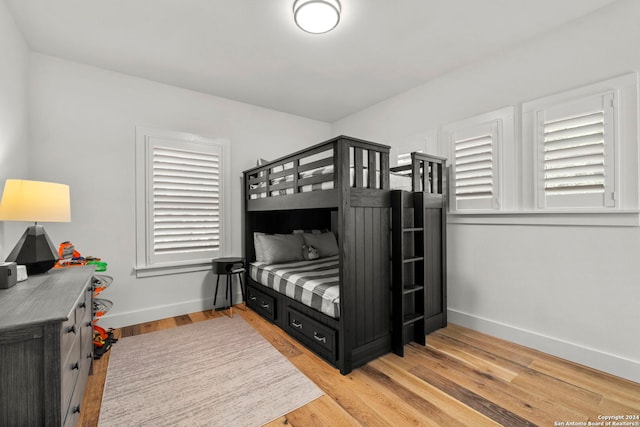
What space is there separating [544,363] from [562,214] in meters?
1.16

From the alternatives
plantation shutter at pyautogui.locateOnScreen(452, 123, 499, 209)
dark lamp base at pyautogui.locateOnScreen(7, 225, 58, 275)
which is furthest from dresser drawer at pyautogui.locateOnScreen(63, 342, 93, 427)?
plantation shutter at pyautogui.locateOnScreen(452, 123, 499, 209)

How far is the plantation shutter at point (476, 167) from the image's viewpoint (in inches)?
104

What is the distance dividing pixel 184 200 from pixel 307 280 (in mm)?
1791

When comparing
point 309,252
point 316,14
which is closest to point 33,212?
point 316,14

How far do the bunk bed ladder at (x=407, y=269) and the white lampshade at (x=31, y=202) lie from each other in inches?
92.6

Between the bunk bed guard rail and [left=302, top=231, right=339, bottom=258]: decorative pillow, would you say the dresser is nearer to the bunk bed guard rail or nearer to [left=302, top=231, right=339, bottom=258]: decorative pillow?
the bunk bed guard rail

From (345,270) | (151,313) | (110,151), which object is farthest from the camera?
(151,313)

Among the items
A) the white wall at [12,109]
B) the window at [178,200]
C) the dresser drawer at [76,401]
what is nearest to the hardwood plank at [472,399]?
the dresser drawer at [76,401]

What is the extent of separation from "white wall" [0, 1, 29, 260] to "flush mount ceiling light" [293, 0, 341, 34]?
2.00 meters

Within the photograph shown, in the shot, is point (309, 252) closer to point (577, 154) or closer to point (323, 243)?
point (323, 243)

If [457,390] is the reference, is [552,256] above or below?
above

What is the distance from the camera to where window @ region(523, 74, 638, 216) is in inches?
77.5

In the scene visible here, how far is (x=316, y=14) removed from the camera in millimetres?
1972

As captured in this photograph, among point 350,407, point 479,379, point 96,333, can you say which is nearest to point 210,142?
point 96,333
